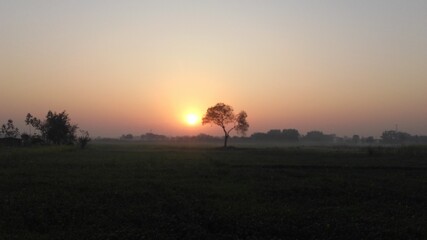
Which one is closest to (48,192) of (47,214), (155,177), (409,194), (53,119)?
(47,214)

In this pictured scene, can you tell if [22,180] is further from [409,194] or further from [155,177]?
[409,194]

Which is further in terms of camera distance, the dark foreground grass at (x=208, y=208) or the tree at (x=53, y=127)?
the tree at (x=53, y=127)

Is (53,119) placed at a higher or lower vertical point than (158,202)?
higher

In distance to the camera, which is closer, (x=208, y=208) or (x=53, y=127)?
(x=208, y=208)

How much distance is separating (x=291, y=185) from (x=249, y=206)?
8503 mm

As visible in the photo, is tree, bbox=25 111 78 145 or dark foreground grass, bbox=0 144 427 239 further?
tree, bbox=25 111 78 145

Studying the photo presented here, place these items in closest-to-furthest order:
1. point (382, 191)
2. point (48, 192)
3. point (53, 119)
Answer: point (48, 192), point (382, 191), point (53, 119)

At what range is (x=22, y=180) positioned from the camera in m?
27.0

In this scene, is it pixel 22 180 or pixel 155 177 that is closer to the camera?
pixel 22 180

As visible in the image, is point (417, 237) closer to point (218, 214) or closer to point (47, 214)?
point (218, 214)

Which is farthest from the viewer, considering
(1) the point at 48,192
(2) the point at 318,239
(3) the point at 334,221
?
(1) the point at 48,192

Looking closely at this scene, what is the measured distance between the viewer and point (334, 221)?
16.3 metres

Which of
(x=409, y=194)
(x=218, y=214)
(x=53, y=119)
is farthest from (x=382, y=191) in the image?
(x=53, y=119)

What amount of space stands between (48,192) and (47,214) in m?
5.72
